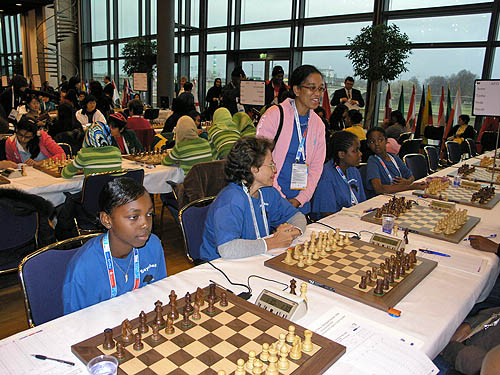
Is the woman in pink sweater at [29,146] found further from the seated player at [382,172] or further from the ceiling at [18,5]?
the ceiling at [18,5]

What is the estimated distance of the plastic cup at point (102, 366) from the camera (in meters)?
1.07

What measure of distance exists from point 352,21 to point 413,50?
5.64ft

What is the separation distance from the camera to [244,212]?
229cm

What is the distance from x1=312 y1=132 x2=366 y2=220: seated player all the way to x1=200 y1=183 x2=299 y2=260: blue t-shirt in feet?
2.37

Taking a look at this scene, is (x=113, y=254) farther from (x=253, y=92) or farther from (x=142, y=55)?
→ (x=142, y=55)

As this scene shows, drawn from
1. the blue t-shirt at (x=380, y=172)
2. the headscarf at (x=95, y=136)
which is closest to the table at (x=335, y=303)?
the blue t-shirt at (x=380, y=172)

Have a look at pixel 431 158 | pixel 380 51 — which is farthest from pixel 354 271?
pixel 380 51

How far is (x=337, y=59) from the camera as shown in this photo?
10.2 m

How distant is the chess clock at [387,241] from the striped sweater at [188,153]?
2548mm

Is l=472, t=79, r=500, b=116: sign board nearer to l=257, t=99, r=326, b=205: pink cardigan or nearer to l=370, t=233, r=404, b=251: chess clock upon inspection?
l=257, t=99, r=326, b=205: pink cardigan

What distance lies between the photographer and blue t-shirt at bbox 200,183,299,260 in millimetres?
2131

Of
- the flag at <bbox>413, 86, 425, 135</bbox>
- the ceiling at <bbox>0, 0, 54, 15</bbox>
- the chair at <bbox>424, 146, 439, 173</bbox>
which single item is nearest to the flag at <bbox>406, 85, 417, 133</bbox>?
the flag at <bbox>413, 86, 425, 135</bbox>

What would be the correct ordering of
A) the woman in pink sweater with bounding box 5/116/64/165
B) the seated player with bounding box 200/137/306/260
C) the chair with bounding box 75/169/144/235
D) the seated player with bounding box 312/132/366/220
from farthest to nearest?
the woman in pink sweater with bounding box 5/116/64/165 < the chair with bounding box 75/169/144/235 < the seated player with bounding box 312/132/366/220 < the seated player with bounding box 200/137/306/260

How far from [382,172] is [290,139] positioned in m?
1.35
